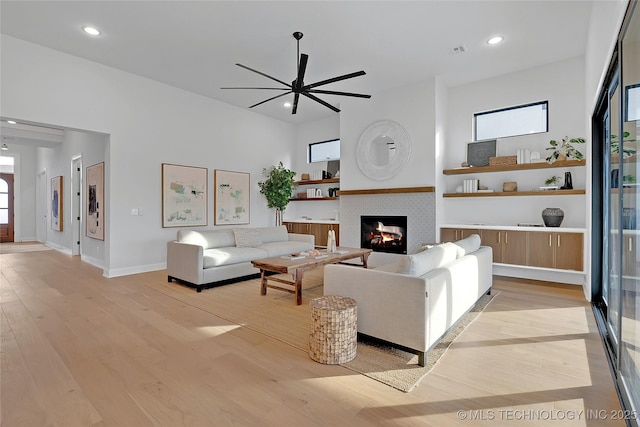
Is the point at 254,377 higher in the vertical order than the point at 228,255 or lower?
lower

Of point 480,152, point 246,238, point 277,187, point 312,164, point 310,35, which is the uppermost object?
point 310,35

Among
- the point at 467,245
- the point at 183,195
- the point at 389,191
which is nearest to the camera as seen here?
the point at 467,245

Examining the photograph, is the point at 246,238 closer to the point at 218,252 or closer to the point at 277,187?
the point at 218,252

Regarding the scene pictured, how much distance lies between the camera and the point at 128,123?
5.43 m

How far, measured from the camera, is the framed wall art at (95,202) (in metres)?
5.82

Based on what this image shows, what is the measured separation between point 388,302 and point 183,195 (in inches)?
199

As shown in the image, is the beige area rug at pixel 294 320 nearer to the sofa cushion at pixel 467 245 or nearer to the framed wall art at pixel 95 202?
the sofa cushion at pixel 467 245

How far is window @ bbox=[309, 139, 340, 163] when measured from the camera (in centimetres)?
793

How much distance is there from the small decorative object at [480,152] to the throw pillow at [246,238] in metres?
4.14

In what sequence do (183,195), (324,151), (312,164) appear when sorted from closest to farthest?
1. (183,195)
2. (324,151)
3. (312,164)

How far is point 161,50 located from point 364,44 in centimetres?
299

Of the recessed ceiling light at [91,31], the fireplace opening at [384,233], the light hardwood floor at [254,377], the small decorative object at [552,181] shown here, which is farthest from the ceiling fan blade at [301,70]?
the small decorative object at [552,181]

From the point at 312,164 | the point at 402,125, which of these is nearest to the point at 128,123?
the point at 312,164

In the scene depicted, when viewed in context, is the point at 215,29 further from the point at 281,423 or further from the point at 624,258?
the point at 624,258
